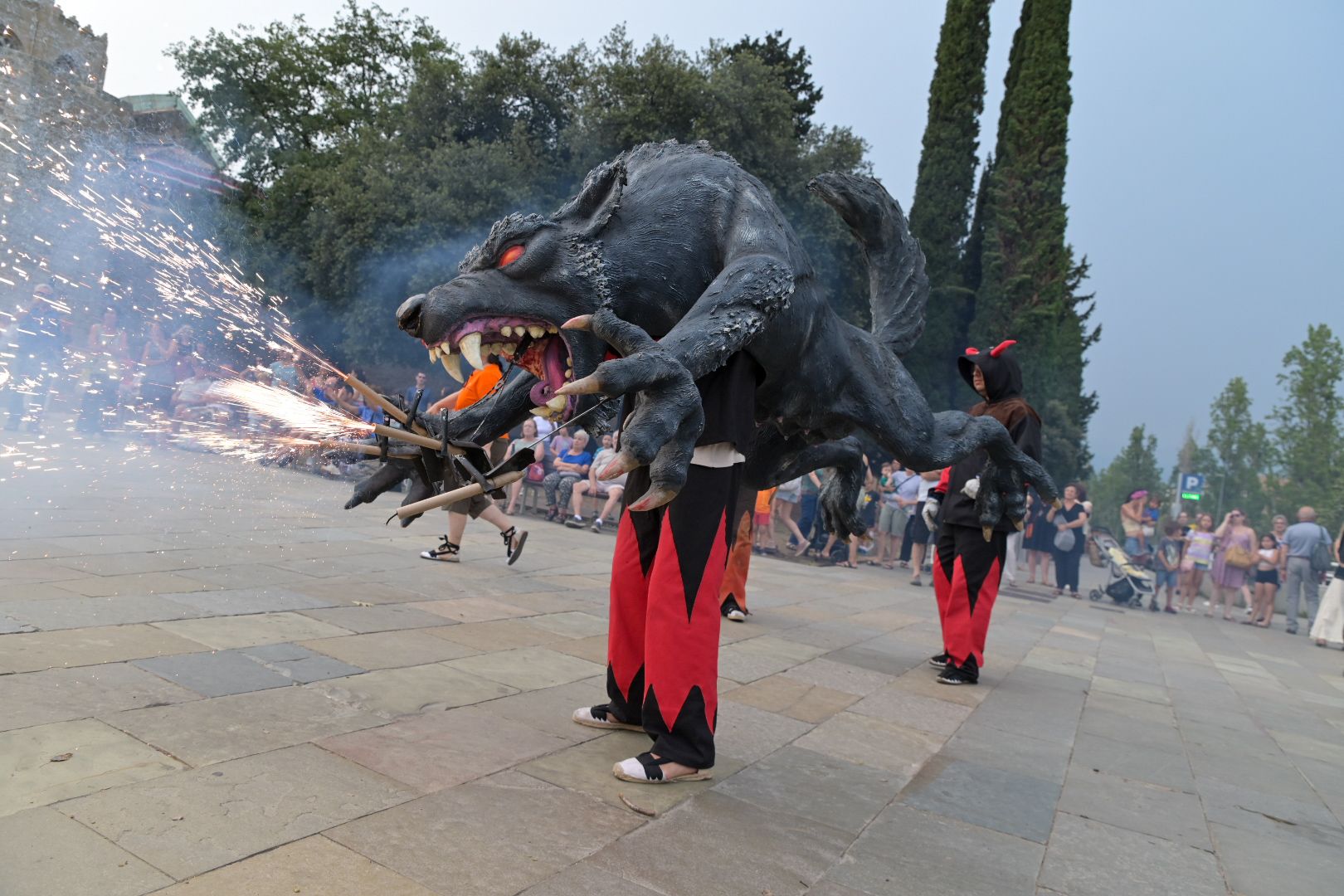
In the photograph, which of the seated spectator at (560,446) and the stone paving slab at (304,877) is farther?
the seated spectator at (560,446)

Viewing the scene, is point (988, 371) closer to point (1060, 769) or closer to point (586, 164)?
point (1060, 769)

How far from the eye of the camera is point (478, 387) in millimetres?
4602

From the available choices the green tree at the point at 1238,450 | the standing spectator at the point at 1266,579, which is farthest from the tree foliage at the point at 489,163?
the green tree at the point at 1238,450

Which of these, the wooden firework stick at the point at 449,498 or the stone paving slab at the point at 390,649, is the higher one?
the wooden firework stick at the point at 449,498

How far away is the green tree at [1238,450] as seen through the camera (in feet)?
150

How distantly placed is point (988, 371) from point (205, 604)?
4.32 m

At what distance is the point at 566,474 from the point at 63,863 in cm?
1045

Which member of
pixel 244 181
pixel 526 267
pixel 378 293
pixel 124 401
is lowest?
pixel 124 401

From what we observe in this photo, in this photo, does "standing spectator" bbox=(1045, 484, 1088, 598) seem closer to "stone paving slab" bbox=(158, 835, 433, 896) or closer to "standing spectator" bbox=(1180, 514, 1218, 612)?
"standing spectator" bbox=(1180, 514, 1218, 612)

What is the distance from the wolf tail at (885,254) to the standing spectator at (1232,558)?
11.7 metres

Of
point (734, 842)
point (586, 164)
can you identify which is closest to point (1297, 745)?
point (734, 842)

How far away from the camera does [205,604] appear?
15.0 feet

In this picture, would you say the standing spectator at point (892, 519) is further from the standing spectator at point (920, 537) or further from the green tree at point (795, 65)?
the green tree at point (795, 65)

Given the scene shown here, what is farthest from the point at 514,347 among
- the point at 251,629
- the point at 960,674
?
the point at 960,674
